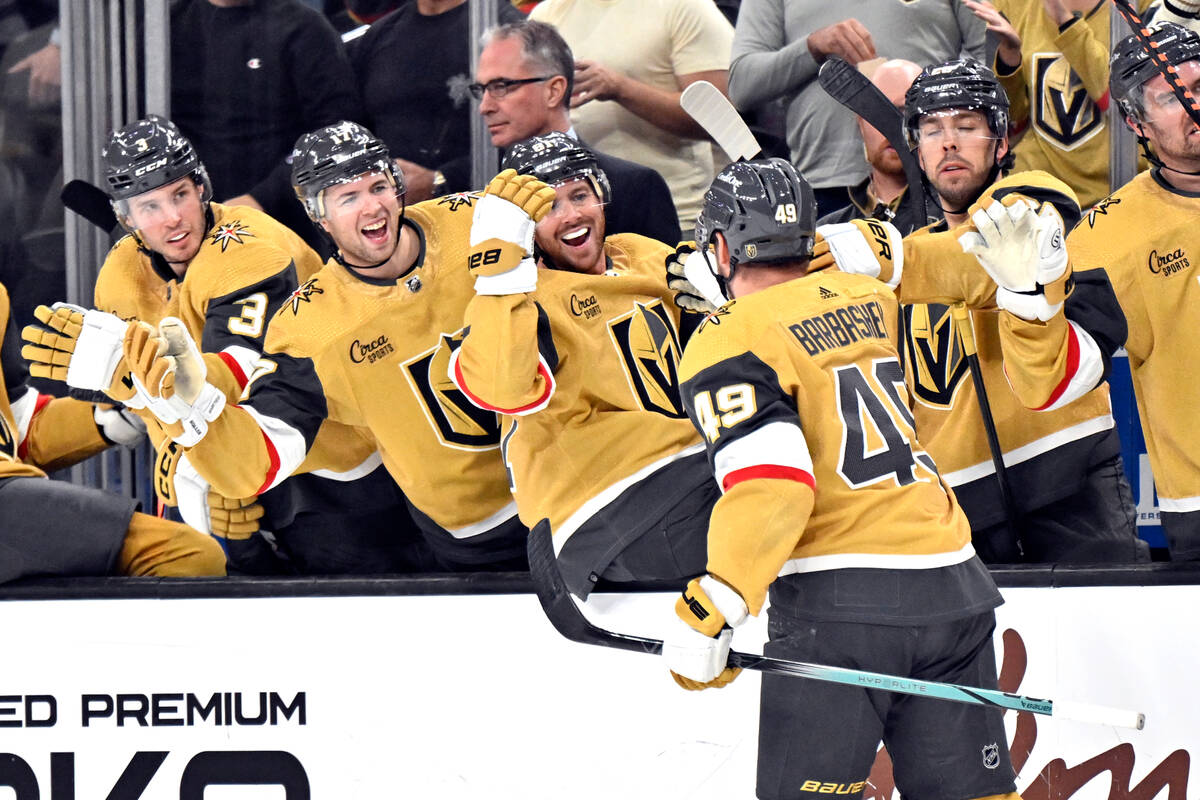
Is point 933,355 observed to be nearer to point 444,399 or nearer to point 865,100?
point 865,100

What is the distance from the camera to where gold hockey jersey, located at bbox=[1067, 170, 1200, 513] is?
11.1 ft

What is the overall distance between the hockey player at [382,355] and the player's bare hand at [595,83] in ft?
2.76

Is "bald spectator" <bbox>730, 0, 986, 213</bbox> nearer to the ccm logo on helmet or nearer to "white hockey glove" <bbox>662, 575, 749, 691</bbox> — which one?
the ccm logo on helmet

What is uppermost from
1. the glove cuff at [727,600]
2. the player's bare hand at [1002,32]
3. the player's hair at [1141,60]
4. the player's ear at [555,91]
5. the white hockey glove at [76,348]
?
the player's hair at [1141,60]

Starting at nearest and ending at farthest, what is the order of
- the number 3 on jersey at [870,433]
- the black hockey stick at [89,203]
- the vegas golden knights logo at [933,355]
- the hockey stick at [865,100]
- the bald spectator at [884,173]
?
the number 3 on jersey at [870,433] → the vegas golden knights logo at [933,355] → the hockey stick at [865,100] → the bald spectator at [884,173] → the black hockey stick at [89,203]

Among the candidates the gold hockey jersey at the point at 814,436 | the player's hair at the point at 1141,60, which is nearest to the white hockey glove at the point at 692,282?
the gold hockey jersey at the point at 814,436

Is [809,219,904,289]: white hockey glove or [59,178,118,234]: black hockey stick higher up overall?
[809,219,904,289]: white hockey glove

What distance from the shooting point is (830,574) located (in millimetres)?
2707

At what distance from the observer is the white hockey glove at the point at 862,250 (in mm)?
3197

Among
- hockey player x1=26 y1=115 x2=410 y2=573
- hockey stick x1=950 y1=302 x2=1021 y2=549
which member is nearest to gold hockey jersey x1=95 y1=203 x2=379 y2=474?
hockey player x1=26 y1=115 x2=410 y2=573

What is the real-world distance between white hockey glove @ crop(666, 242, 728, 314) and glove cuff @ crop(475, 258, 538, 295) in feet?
1.11

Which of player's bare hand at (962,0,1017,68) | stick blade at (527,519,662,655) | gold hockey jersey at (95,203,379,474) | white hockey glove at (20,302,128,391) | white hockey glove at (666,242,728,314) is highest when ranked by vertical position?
→ player's bare hand at (962,0,1017,68)

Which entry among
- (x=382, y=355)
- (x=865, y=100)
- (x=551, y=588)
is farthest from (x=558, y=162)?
(x=551, y=588)

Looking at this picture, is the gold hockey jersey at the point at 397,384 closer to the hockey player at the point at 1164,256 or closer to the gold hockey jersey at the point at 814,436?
the gold hockey jersey at the point at 814,436
